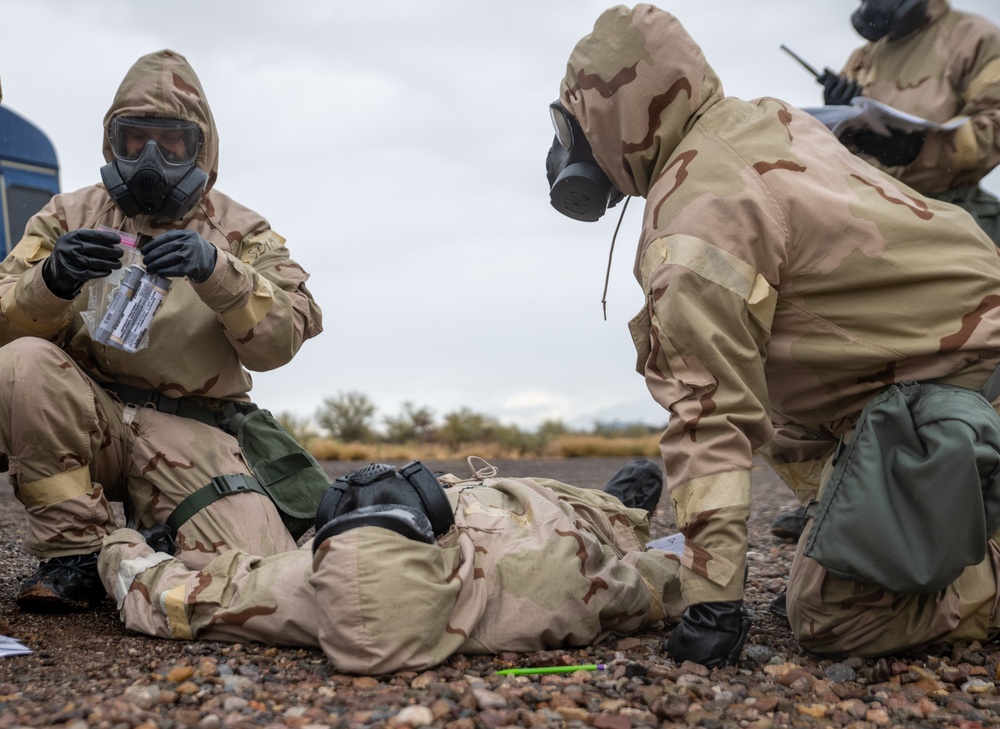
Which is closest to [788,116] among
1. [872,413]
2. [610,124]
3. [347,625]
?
[610,124]

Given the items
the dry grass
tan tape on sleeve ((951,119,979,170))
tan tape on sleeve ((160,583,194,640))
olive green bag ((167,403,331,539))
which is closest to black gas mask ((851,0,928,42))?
tan tape on sleeve ((951,119,979,170))

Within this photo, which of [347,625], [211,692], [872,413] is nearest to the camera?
[211,692]

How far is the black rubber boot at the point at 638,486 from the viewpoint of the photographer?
15.2 feet

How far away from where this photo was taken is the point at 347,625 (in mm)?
2695

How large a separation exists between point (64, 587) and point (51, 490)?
0.39m

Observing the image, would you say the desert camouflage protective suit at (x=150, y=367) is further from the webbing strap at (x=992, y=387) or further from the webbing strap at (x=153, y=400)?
the webbing strap at (x=992, y=387)

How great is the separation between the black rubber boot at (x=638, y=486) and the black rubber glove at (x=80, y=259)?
7.85 feet

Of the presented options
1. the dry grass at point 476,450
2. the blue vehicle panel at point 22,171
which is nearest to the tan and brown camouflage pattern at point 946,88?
the blue vehicle panel at point 22,171

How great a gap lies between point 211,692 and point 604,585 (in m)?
1.20

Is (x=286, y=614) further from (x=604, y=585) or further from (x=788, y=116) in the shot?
(x=788, y=116)

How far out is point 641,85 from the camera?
310 centimetres

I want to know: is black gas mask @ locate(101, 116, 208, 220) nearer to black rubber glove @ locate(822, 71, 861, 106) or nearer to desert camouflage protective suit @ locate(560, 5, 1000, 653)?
desert camouflage protective suit @ locate(560, 5, 1000, 653)

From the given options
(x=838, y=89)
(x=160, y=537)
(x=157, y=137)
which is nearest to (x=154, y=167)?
(x=157, y=137)

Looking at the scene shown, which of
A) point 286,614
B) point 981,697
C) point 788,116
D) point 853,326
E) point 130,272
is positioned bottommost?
point 981,697
